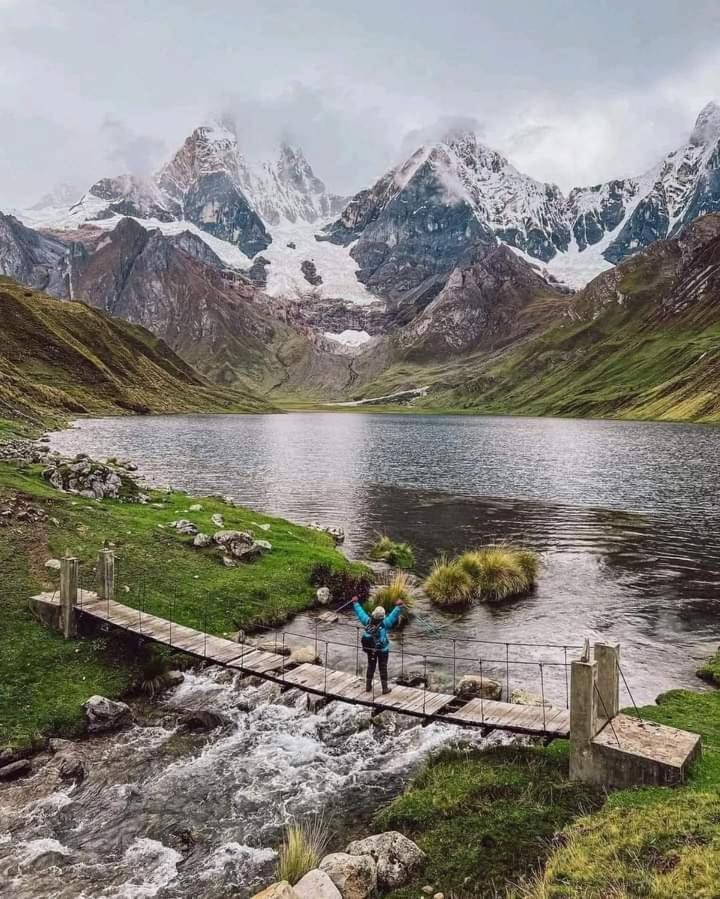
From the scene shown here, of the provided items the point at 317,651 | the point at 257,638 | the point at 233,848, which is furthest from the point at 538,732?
the point at 257,638

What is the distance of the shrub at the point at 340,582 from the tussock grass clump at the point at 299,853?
69.4 ft

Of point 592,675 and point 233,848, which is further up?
point 592,675

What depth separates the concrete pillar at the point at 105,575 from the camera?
2967cm

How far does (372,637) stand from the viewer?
2308 centimetres

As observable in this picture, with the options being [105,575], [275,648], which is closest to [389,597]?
[275,648]

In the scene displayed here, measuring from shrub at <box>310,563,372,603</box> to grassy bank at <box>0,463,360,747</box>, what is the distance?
683 millimetres

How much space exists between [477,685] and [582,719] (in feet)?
26.9

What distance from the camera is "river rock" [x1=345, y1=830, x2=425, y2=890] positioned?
47.4ft

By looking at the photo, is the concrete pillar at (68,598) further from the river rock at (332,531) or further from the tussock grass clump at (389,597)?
the river rock at (332,531)

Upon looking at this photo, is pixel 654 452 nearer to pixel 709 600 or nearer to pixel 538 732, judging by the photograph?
pixel 709 600

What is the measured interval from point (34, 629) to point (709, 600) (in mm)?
35633

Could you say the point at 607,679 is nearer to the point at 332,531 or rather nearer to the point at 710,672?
the point at 710,672

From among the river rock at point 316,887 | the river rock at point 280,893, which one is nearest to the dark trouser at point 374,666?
the river rock at point 316,887

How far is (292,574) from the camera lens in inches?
1535
